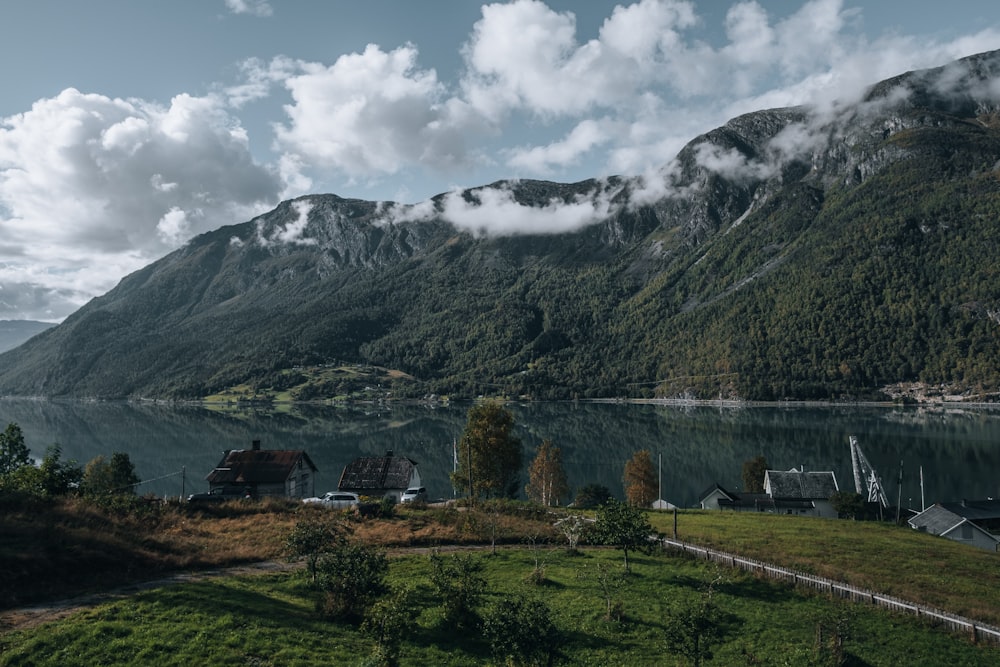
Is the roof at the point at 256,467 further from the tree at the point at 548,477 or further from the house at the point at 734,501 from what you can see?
the house at the point at 734,501

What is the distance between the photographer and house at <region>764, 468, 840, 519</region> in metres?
79.9

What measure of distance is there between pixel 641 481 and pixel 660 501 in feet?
13.4

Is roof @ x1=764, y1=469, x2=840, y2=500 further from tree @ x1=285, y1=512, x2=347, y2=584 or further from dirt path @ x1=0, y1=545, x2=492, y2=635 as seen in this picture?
tree @ x1=285, y1=512, x2=347, y2=584

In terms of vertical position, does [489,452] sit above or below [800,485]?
above

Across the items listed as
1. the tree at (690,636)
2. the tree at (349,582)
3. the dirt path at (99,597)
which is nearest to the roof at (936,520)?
the tree at (690,636)

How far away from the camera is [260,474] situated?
65812 millimetres

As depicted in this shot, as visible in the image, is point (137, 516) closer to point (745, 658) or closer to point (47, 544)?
point (47, 544)

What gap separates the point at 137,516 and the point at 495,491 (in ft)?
141

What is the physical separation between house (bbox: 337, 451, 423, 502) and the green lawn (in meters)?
38.0

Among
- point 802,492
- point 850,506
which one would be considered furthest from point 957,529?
point 802,492

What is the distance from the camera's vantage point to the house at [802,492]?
79.9 metres

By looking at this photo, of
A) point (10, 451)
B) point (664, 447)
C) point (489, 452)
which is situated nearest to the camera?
point (10, 451)

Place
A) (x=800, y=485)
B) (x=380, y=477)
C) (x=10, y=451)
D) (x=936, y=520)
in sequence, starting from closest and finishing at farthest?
(x=936, y=520)
(x=10, y=451)
(x=380, y=477)
(x=800, y=485)

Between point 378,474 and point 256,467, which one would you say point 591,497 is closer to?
point 378,474
